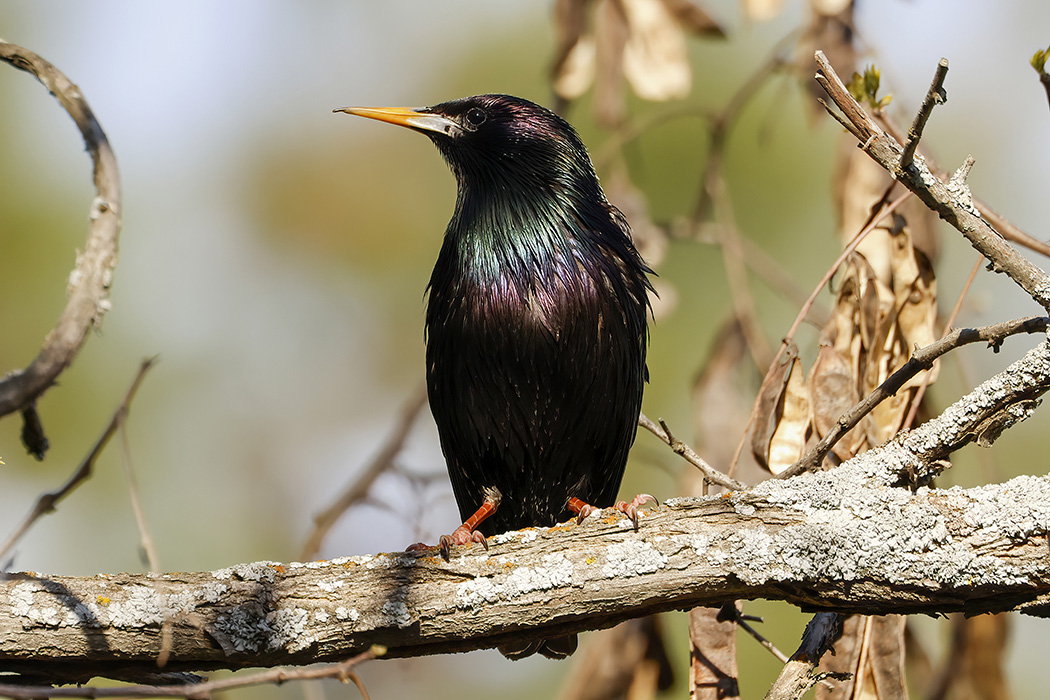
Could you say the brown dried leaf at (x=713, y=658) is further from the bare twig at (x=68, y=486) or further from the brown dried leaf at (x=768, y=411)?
the bare twig at (x=68, y=486)

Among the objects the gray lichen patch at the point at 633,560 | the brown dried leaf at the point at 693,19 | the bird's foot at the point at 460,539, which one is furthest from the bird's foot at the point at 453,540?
the brown dried leaf at the point at 693,19

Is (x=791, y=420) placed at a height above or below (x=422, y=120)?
below

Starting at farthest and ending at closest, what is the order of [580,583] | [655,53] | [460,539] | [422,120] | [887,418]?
1. [422,120]
2. [655,53]
3. [460,539]
4. [887,418]
5. [580,583]

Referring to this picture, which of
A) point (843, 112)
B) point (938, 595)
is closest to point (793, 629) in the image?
point (938, 595)

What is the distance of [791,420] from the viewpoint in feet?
9.83

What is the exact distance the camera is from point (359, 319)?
10.0 m

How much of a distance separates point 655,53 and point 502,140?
69cm

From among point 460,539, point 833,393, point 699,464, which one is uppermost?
point 833,393

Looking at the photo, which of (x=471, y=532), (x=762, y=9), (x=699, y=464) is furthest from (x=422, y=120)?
(x=699, y=464)

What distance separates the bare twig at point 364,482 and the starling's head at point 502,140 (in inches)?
37.8

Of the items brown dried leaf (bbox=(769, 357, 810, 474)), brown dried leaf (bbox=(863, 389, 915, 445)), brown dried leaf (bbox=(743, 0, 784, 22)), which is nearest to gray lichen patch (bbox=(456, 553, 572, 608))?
brown dried leaf (bbox=(769, 357, 810, 474))

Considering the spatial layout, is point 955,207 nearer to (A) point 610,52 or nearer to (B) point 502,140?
(A) point 610,52

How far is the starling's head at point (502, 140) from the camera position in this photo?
→ 396 centimetres

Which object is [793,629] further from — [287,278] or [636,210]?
[287,278]
